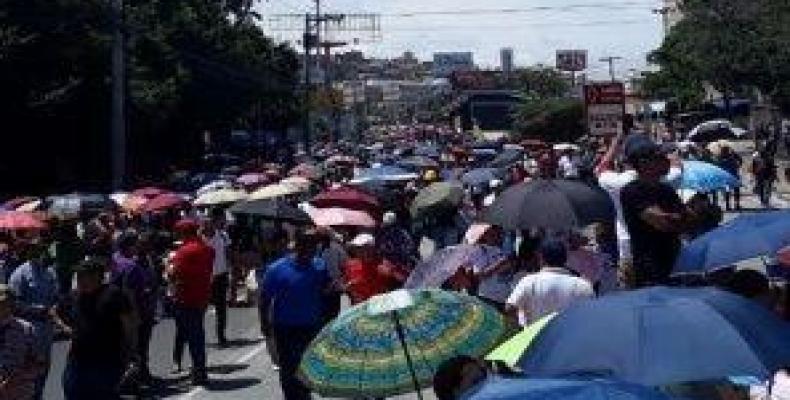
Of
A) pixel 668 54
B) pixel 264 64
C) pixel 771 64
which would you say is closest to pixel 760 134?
pixel 771 64

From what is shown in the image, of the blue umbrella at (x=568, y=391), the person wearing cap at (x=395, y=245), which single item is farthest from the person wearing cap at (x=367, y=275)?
the blue umbrella at (x=568, y=391)

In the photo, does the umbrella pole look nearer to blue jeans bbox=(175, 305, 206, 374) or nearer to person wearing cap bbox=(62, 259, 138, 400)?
person wearing cap bbox=(62, 259, 138, 400)

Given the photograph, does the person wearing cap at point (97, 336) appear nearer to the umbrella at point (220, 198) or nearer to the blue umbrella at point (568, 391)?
the blue umbrella at point (568, 391)

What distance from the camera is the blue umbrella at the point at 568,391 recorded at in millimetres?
4328

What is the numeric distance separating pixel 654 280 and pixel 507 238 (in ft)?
14.9

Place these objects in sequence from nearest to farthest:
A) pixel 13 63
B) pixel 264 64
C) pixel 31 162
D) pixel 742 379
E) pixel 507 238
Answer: pixel 742 379
pixel 507 238
pixel 13 63
pixel 31 162
pixel 264 64

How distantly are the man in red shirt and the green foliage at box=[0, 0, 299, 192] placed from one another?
24.1m

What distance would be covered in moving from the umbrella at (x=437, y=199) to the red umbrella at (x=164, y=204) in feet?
17.4

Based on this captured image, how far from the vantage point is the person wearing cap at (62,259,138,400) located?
10297 millimetres

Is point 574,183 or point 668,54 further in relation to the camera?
point 668,54

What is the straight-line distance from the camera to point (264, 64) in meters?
71.1

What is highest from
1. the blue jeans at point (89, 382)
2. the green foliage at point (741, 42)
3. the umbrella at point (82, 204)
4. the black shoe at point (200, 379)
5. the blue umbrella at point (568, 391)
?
the green foliage at point (741, 42)

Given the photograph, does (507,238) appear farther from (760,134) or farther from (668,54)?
(668,54)

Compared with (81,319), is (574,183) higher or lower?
higher
